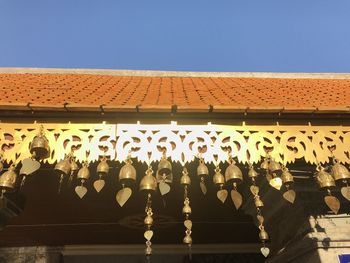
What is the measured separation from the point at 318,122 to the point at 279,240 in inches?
56.8

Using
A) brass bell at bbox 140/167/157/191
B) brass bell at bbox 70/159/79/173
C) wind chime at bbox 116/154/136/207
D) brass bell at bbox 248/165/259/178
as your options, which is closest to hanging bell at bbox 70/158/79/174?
brass bell at bbox 70/159/79/173

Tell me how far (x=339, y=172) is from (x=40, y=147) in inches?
83.2

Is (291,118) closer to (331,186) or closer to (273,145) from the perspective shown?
(273,145)

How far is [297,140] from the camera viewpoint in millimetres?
2555

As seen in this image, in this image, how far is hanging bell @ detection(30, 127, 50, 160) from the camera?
231cm

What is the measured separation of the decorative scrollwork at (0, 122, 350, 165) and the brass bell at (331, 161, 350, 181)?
3.3 inches

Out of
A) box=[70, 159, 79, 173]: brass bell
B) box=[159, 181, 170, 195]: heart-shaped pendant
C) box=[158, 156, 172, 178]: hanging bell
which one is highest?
box=[70, 159, 79, 173]: brass bell

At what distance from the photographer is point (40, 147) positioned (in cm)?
231

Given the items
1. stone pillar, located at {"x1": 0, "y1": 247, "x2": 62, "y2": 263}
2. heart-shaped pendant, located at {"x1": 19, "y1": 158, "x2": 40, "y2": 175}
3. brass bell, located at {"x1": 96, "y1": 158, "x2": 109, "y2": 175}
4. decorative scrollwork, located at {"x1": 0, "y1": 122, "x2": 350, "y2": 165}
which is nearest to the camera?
heart-shaped pendant, located at {"x1": 19, "y1": 158, "x2": 40, "y2": 175}

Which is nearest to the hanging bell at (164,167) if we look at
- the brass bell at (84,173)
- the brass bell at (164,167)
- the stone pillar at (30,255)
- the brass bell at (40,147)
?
the brass bell at (164,167)

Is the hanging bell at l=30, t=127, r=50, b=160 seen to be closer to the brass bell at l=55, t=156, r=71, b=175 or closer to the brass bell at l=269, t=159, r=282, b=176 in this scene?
the brass bell at l=55, t=156, r=71, b=175

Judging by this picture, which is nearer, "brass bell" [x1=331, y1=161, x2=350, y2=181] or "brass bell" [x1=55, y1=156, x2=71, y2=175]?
"brass bell" [x1=55, y1=156, x2=71, y2=175]

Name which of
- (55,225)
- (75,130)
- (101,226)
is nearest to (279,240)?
(75,130)

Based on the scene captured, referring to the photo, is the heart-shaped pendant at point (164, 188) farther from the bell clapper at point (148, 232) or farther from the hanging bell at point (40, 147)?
the hanging bell at point (40, 147)
